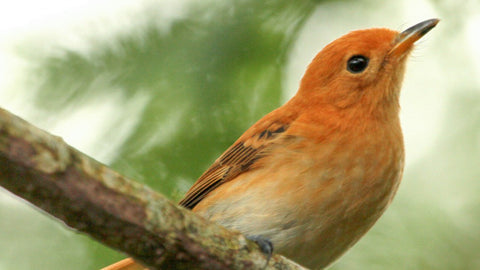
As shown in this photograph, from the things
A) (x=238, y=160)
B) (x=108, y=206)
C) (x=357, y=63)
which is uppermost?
(x=357, y=63)

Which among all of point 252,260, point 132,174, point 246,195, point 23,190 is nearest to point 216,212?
point 246,195

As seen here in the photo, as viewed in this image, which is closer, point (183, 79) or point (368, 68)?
point (183, 79)

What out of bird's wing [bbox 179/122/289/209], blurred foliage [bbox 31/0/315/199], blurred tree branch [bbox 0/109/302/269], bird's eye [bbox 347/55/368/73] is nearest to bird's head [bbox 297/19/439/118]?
bird's eye [bbox 347/55/368/73]

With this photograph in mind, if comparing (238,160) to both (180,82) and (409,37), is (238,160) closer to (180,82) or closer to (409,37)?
(180,82)

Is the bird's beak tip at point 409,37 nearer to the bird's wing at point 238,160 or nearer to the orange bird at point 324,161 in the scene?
the orange bird at point 324,161

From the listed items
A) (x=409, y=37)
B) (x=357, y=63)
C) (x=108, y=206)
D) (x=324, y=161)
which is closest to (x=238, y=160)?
(x=324, y=161)

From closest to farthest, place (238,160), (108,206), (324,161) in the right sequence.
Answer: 1. (108,206)
2. (324,161)
3. (238,160)

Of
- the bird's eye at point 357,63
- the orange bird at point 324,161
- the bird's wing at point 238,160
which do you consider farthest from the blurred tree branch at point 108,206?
the bird's eye at point 357,63
